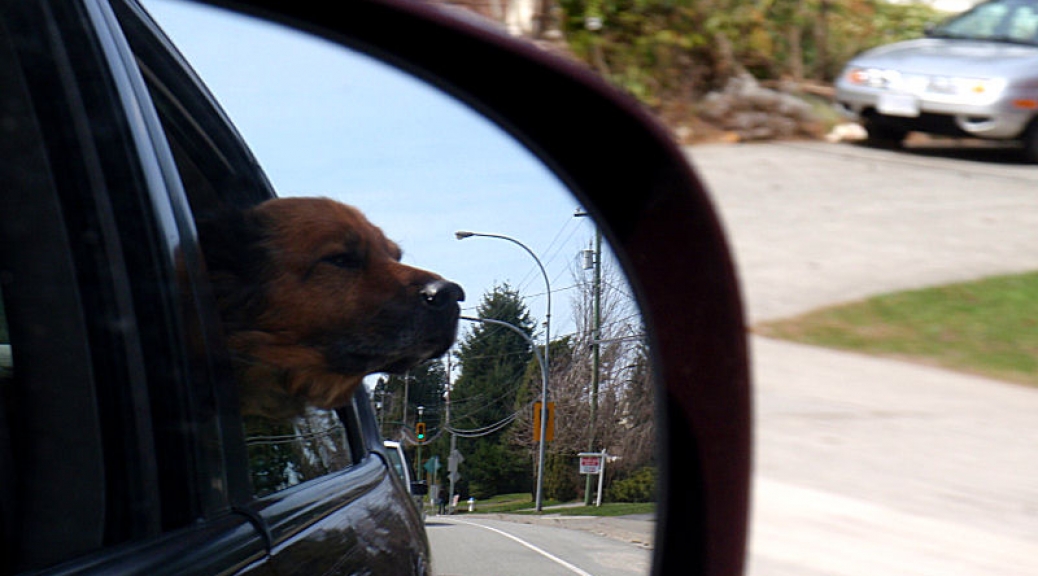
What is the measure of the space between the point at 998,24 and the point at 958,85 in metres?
1.50

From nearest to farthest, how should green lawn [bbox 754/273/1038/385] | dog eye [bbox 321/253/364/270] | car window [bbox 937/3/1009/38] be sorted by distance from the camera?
1. dog eye [bbox 321/253/364/270]
2. green lawn [bbox 754/273/1038/385]
3. car window [bbox 937/3/1009/38]

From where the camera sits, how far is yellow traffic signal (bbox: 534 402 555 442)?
1.16 meters

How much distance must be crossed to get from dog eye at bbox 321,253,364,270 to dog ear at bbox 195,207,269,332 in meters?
0.06

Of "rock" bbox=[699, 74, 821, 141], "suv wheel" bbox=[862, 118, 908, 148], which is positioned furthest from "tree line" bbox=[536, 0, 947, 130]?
"suv wheel" bbox=[862, 118, 908, 148]

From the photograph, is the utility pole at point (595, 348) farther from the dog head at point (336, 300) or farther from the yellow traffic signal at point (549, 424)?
the dog head at point (336, 300)

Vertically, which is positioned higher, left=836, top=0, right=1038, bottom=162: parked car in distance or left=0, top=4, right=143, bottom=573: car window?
left=836, top=0, right=1038, bottom=162: parked car in distance

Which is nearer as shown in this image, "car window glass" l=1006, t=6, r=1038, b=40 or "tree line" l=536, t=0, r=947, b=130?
"car window glass" l=1006, t=6, r=1038, b=40

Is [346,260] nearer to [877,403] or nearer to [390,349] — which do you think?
[390,349]

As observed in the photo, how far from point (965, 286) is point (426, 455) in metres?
7.72

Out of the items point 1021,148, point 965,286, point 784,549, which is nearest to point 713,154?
point 1021,148

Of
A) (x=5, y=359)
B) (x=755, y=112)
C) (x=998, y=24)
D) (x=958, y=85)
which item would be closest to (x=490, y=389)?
(x=5, y=359)

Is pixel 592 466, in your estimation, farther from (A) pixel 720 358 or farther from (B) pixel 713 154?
(B) pixel 713 154

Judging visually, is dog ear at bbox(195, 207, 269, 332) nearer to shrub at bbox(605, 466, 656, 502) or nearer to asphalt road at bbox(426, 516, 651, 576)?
asphalt road at bbox(426, 516, 651, 576)

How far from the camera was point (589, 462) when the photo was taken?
1257 millimetres
